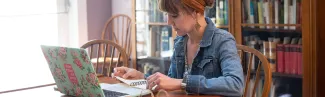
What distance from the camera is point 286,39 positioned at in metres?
2.95

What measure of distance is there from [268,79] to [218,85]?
0.67 feet

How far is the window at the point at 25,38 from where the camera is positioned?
12.6ft

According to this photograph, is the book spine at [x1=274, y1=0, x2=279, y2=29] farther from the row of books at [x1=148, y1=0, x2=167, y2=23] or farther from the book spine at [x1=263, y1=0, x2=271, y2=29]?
the row of books at [x1=148, y1=0, x2=167, y2=23]

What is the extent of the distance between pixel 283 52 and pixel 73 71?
5.45 feet

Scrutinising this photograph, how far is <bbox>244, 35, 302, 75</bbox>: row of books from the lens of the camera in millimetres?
2877

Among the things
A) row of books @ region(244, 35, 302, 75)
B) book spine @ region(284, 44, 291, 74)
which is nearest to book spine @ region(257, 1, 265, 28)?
row of books @ region(244, 35, 302, 75)

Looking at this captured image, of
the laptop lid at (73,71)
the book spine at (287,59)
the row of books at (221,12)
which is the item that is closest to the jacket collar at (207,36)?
the laptop lid at (73,71)

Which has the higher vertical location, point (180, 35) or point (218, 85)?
point (180, 35)

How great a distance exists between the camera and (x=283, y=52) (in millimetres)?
2977

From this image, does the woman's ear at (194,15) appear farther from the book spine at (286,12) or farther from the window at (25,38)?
the window at (25,38)

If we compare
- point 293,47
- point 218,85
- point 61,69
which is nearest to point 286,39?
point 293,47

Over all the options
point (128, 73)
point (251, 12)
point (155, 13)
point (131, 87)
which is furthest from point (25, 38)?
point (131, 87)

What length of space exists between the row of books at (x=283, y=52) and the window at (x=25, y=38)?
1730mm

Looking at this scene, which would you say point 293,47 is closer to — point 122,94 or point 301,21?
point 301,21
